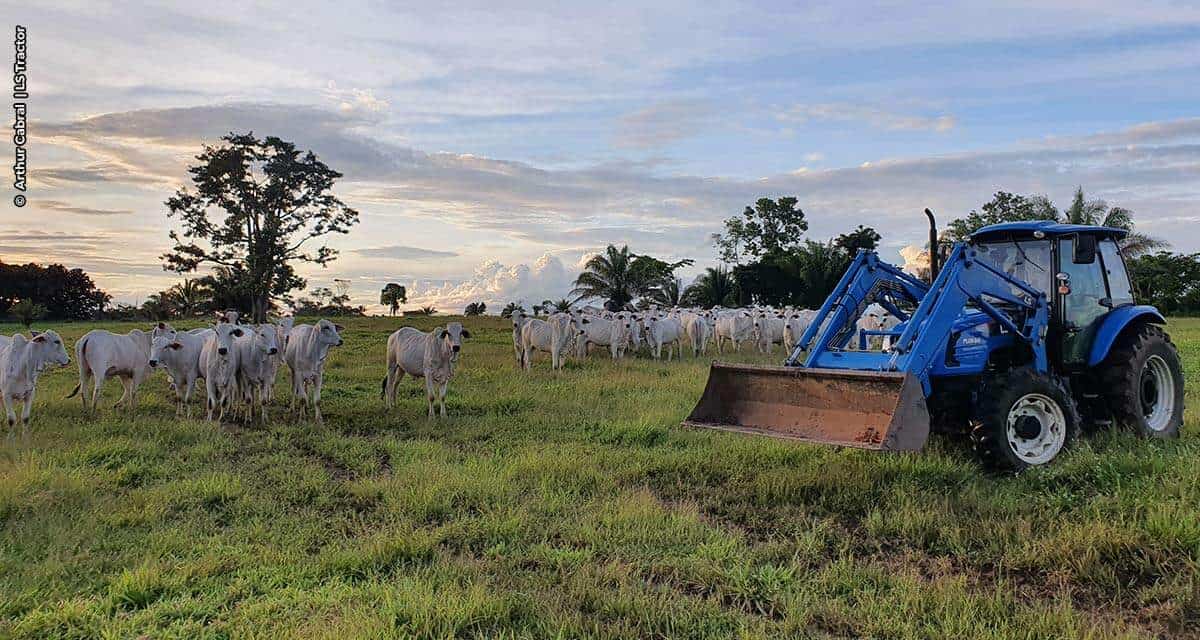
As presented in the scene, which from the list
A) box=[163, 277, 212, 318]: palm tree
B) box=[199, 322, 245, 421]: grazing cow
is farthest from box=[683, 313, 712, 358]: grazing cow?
box=[163, 277, 212, 318]: palm tree

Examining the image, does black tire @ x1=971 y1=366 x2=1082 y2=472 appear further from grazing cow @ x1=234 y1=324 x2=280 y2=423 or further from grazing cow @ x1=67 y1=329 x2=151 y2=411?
grazing cow @ x1=67 y1=329 x2=151 y2=411

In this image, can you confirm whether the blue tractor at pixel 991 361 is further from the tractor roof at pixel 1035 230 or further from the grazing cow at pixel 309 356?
the grazing cow at pixel 309 356

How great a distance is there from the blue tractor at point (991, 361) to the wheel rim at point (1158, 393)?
0.01 m

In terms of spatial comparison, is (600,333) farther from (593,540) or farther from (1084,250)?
(593,540)

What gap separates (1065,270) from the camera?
877 cm

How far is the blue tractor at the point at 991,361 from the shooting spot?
24.9 feet

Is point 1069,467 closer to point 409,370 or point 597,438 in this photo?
point 597,438

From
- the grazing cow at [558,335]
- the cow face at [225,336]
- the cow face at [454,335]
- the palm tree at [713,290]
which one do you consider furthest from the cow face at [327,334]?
the palm tree at [713,290]

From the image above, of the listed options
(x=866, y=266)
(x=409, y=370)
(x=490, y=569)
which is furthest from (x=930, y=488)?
(x=409, y=370)

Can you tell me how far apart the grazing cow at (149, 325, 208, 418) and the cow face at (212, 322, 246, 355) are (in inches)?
6.4

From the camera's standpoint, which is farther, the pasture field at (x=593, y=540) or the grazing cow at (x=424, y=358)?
the grazing cow at (x=424, y=358)

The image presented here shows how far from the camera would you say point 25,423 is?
11.0m

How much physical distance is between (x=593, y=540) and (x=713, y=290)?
4249 centimetres

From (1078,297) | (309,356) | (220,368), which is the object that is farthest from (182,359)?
(1078,297)
